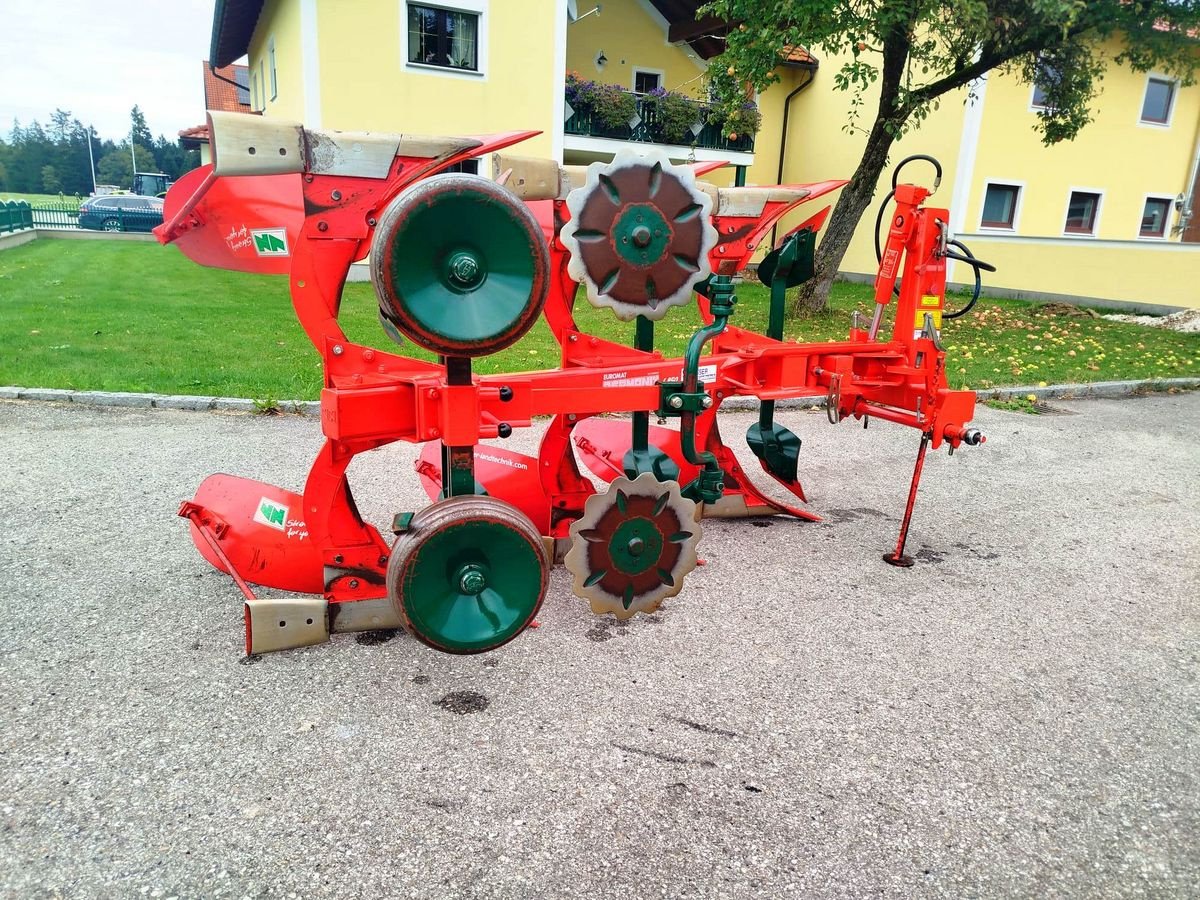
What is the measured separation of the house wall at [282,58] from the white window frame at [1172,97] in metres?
20.0

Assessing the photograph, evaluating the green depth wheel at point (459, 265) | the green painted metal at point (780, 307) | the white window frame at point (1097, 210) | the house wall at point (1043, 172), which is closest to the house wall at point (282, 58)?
the house wall at point (1043, 172)

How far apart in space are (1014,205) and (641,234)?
20.0 m

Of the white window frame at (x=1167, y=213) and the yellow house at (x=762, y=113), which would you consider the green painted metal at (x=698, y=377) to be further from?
the white window frame at (x=1167, y=213)

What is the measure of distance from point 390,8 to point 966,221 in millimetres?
13533

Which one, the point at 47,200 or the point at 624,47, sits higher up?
the point at 624,47

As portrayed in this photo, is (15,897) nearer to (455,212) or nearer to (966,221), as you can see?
(455,212)

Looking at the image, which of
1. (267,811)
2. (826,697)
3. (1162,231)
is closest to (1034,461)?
(826,697)

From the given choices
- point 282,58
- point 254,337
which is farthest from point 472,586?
point 282,58

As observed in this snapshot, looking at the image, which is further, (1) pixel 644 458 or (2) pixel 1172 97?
(2) pixel 1172 97

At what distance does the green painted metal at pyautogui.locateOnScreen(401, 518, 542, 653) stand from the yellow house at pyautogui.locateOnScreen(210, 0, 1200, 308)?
1342 cm

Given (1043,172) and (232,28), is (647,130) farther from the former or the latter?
(232,28)

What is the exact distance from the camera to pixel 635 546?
316cm

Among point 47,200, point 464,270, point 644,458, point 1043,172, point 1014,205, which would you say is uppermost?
point 1043,172

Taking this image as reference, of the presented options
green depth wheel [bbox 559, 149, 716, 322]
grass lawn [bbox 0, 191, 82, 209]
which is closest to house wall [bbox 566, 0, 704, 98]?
green depth wheel [bbox 559, 149, 716, 322]
